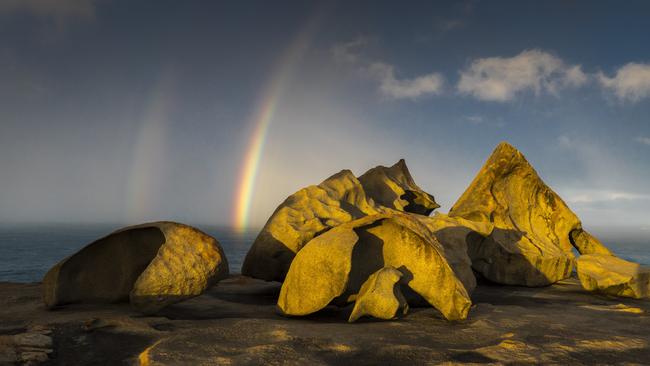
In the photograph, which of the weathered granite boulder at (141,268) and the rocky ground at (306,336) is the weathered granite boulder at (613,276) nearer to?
the rocky ground at (306,336)

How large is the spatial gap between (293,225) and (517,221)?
9483 mm

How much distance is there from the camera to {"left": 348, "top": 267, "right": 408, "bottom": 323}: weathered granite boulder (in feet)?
21.4

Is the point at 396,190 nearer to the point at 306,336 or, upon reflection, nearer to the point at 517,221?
the point at 517,221

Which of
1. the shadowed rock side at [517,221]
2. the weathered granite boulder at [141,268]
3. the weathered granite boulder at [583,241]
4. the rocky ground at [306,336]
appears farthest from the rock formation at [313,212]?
the weathered granite boulder at [583,241]

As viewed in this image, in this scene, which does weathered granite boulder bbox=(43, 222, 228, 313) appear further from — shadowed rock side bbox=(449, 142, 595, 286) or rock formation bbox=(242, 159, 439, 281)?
shadowed rock side bbox=(449, 142, 595, 286)

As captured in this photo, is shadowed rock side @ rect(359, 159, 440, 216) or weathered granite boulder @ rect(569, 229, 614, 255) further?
weathered granite boulder @ rect(569, 229, 614, 255)

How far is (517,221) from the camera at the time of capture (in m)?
14.8

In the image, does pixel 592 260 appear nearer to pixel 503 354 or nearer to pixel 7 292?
pixel 503 354

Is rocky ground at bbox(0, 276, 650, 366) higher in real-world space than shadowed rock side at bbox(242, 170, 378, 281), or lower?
lower

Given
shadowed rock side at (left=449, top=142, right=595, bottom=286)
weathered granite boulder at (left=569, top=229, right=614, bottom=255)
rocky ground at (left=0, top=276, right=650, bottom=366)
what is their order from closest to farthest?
1. rocky ground at (left=0, top=276, right=650, bottom=366)
2. shadowed rock side at (left=449, top=142, right=595, bottom=286)
3. weathered granite boulder at (left=569, top=229, right=614, bottom=255)

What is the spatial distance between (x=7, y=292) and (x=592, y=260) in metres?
15.1

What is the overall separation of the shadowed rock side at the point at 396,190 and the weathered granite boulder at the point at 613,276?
18.0 ft

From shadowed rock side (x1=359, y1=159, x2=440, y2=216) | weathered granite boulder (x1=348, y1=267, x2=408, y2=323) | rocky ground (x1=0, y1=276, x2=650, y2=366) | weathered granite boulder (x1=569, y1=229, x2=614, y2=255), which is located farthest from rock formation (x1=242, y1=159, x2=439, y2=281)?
weathered granite boulder (x1=569, y1=229, x2=614, y2=255)

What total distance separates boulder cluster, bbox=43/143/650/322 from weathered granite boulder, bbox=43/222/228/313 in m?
0.02
